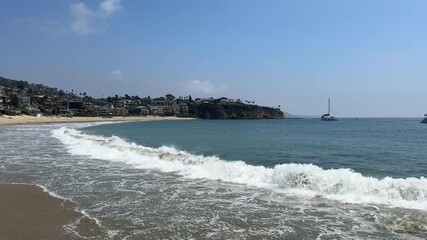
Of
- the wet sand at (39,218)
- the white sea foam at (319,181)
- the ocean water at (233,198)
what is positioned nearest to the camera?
the wet sand at (39,218)

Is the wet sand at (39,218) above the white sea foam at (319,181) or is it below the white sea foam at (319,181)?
below

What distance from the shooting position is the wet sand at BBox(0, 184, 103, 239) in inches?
361

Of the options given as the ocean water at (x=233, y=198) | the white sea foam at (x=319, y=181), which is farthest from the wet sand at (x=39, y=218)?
the white sea foam at (x=319, y=181)

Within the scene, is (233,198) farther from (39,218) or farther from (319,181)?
(39,218)

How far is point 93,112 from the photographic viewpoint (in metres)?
191

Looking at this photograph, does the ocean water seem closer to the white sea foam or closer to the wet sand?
the white sea foam

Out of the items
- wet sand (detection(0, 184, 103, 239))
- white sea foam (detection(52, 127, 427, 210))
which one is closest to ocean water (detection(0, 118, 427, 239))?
white sea foam (detection(52, 127, 427, 210))

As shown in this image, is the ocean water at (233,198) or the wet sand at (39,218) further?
the ocean water at (233,198)

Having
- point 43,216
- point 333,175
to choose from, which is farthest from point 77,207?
point 333,175

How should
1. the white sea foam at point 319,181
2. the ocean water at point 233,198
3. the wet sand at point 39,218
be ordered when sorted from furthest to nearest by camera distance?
the white sea foam at point 319,181 → the ocean water at point 233,198 → the wet sand at point 39,218

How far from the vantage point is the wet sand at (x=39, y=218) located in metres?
9.18

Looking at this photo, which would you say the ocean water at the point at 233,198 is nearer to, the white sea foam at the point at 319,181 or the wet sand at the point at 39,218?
the white sea foam at the point at 319,181

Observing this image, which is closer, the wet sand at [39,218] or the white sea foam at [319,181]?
the wet sand at [39,218]

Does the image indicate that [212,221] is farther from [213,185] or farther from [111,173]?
[111,173]
